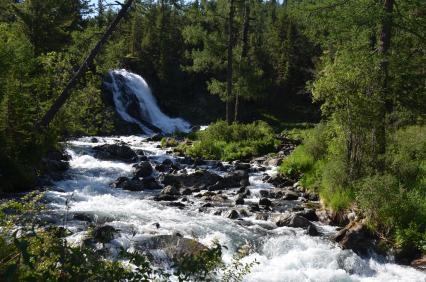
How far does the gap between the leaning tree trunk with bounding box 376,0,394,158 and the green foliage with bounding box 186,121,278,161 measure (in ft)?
35.9

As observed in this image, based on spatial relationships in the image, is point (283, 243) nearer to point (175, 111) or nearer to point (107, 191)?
point (107, 191)

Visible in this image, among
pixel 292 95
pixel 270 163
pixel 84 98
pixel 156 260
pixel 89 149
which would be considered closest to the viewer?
pixel 156 260

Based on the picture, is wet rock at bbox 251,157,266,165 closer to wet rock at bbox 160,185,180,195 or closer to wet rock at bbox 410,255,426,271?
wet rock at bbox 160,185,180,195

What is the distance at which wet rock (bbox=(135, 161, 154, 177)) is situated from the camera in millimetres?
19561

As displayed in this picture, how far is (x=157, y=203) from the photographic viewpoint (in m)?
15.0

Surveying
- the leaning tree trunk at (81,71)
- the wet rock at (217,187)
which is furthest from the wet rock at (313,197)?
the leaning tree trunk at (81,71)

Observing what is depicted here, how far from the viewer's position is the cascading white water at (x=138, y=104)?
40.4 m

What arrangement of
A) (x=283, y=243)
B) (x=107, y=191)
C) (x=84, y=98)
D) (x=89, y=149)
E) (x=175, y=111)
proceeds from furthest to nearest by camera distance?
(x=175, y=111) < (x=89, y=149) < (x=107, y=191) < (x=84, y=98) < (x=283, y=243)

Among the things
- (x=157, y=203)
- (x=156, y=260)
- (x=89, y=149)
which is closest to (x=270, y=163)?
(x=157, y=203)

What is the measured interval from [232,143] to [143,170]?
6.52 m

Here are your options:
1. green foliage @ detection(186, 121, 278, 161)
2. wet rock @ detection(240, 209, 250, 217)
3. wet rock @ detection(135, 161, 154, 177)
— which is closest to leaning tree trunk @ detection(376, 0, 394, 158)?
wet rock @ detection(240, 209, 250, 217)

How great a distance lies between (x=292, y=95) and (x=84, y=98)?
40.2m

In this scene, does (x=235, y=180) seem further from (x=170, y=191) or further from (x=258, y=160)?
(x=258, y=160)

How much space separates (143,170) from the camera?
778 inches
